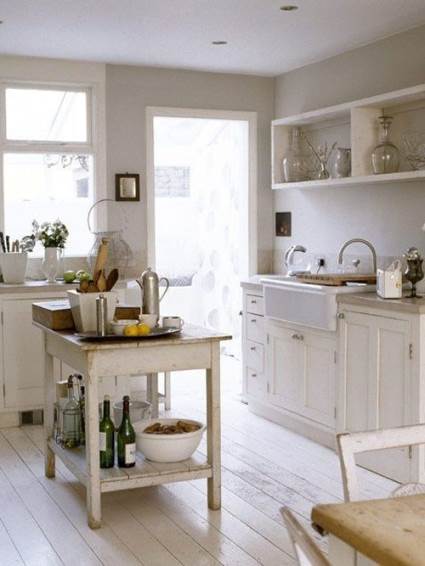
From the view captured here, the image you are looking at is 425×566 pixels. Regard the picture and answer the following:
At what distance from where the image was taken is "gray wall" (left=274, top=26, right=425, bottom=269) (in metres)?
5.09

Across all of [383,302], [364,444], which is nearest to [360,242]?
[383,302]

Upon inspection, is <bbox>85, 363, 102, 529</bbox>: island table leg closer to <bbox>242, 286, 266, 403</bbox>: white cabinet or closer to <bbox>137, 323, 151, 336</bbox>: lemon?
<bbox>137, 323, 151, 336</bbox>: lemon

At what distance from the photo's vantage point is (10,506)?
3.99 metres

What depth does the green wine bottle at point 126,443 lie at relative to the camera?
376cm

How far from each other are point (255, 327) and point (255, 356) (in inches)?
7.7

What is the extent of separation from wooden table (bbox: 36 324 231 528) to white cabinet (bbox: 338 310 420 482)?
36.7 inches

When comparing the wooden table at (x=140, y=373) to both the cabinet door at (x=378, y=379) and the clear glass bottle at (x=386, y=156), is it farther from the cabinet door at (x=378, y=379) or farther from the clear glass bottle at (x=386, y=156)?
the clear glass bottle at (x=386, y=156)

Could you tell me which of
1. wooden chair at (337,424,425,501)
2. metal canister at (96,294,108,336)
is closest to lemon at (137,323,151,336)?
metal canister at (96,294,108,336)

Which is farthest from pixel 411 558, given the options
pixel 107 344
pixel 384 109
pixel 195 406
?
pixel 195 406

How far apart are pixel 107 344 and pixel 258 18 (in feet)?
7.48

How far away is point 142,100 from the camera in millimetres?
6266

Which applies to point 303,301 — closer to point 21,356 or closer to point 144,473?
point 144,473

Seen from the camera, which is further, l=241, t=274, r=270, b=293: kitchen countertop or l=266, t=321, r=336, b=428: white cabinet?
l=241, t=274, r=270, b=293: kitchen countertop

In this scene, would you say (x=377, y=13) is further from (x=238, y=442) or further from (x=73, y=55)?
(x=238, y=442)
